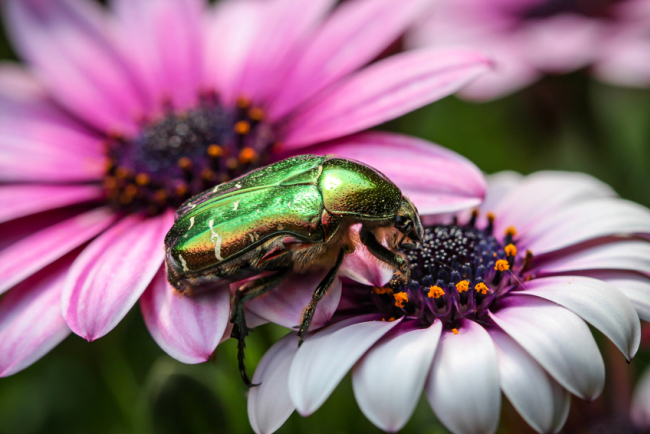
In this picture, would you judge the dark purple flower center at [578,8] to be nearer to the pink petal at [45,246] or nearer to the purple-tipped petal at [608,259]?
the purple-tipped petal at [608,259]

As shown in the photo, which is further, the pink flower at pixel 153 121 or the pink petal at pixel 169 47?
the pink petal at pixel 169 47

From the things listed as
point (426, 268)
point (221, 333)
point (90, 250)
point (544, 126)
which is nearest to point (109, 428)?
point (90, 250)

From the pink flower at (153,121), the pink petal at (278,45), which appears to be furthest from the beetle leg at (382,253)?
the pink petal at (278,45)

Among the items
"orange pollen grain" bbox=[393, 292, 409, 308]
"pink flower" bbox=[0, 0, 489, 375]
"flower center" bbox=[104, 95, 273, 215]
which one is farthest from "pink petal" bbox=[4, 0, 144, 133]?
"orange pollen grain" bbox=[393, 292, 409, 308]

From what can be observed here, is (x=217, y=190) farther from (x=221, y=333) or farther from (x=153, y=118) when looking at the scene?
(x=153, y=118)

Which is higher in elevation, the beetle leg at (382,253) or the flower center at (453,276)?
the beetle leg at (382,253)

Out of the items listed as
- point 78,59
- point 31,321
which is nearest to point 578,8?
point 78,59

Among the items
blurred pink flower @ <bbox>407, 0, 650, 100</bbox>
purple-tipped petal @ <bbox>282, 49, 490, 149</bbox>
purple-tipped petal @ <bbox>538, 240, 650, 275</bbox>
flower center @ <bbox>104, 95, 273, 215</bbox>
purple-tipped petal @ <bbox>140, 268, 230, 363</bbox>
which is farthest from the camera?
blurred pink flower @ <bbox>407, 0, 650, 100</bbox>

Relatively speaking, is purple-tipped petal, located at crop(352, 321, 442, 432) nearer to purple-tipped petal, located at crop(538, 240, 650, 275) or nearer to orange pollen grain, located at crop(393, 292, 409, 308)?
orange pollen grain, located at crop(393, 292, 409, 308)
